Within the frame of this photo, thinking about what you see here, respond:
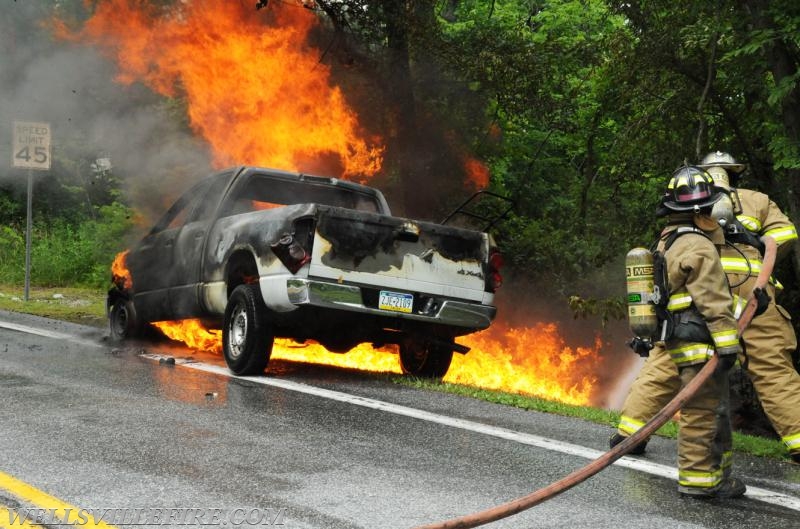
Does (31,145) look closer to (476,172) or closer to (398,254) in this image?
(476,172)

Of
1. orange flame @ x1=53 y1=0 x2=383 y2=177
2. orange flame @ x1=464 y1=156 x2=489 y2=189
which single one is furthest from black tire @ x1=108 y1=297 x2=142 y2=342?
orange flame @ x1=464 y1=156 x2=489 y2=189

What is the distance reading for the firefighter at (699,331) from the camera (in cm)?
480

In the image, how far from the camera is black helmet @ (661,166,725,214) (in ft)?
16.5

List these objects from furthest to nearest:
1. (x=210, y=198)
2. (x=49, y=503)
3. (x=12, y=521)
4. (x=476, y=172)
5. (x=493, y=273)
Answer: (x=476, y=172) < (x=210, y=198) < (x=493, y=273) < (x=49, y=503) < (x=12, y=521)

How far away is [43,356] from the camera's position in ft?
30.0

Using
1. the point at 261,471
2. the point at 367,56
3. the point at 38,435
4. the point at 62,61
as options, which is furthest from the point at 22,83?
the point at 261,471

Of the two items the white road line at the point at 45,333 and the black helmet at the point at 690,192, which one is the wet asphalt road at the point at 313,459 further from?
the white road line at the point at 45,333

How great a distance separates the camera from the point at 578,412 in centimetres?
728

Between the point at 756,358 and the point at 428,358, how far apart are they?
354 cm

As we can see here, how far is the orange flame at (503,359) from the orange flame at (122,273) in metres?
0.56

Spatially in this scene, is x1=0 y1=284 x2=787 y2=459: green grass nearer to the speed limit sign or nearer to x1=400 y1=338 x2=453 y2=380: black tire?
x1=400 y1=338 x2=453 y2=380: black tire

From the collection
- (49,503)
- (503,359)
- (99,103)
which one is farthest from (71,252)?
(49,503)

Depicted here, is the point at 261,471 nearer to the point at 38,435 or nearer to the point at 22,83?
the point at 38,435

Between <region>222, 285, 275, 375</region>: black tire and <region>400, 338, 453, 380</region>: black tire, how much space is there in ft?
4.55
